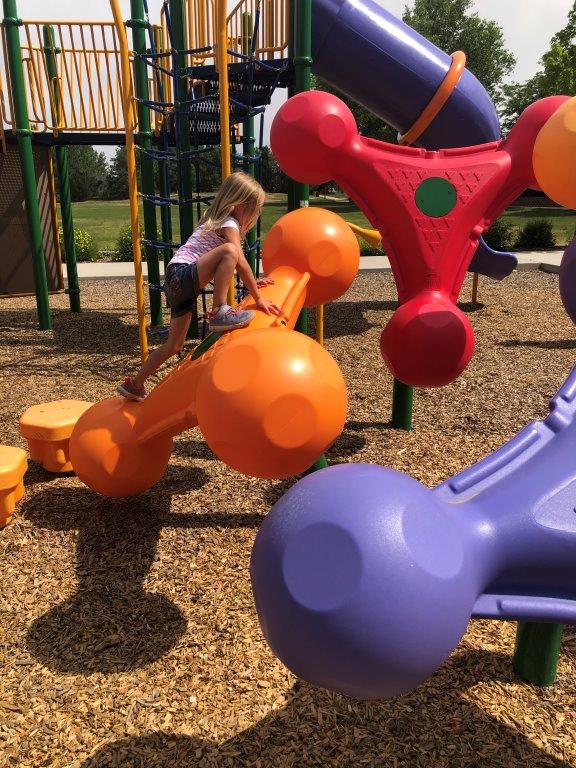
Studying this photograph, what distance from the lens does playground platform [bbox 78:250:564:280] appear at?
12.5 metres

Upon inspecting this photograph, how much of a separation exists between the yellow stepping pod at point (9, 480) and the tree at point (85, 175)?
5499 centimetres

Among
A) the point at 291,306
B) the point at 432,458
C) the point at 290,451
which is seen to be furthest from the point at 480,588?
the point at 432,458

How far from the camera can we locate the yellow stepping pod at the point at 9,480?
3.12m

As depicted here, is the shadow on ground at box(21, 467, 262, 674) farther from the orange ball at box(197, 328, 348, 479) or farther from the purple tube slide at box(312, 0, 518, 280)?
the purple tube slide at box(312, 0, 518, 280)

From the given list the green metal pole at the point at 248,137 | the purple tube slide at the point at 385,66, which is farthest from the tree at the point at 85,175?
the purple tube slide at the point at 385,66

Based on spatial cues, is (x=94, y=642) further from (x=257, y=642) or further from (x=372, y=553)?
(x=372, y=553)

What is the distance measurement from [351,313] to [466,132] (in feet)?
11.3

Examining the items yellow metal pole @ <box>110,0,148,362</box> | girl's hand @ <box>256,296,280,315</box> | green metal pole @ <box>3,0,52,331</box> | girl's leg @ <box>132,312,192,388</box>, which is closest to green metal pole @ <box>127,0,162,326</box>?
yellow metal pole @ <box>110,0,148,362</box>

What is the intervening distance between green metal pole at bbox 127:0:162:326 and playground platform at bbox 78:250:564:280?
468 centimetres

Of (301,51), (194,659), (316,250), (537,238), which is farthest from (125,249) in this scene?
(194,659)

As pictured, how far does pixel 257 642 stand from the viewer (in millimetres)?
2449

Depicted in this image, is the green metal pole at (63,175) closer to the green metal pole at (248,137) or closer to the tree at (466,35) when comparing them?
the green metal pole at (248,137)

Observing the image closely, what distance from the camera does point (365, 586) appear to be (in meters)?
1.01

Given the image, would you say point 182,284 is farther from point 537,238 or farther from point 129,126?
point 537,238
